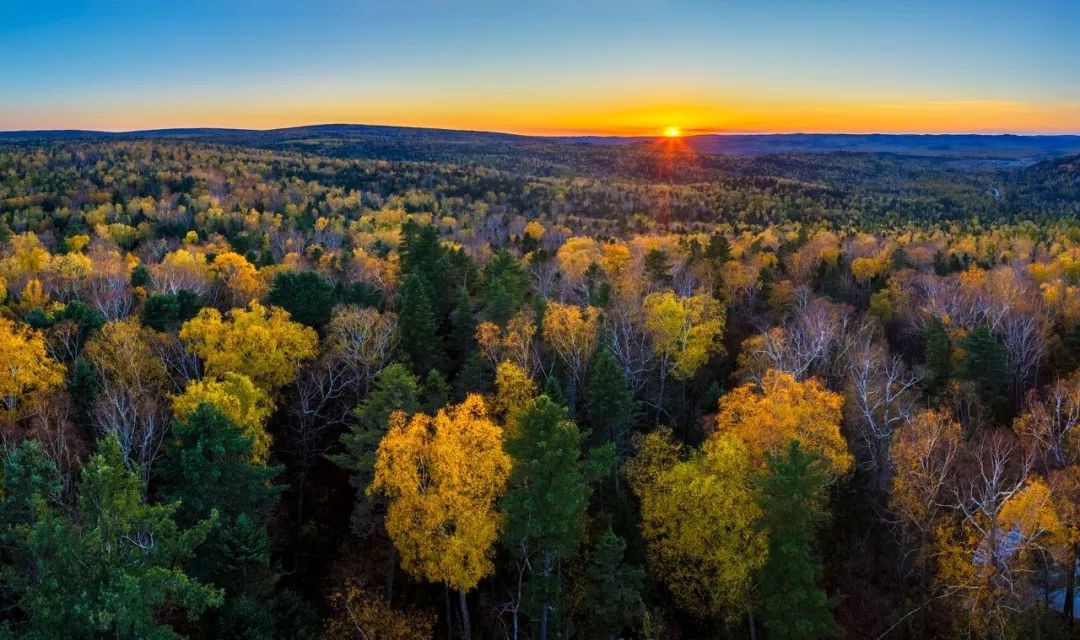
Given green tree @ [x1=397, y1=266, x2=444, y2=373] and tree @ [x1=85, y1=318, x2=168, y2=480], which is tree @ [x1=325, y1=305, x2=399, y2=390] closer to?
green tree @ [x1=397, y1=266, x2=444, y2=373]

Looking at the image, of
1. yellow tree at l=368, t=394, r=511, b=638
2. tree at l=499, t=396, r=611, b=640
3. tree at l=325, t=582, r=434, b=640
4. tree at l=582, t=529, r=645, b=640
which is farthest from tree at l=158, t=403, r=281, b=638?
tree at l=582, t=529, r=645, b=640

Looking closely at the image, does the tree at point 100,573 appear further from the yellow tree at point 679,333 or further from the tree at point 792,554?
the yellow tree at point 679,333

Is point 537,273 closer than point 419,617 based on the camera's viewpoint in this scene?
No

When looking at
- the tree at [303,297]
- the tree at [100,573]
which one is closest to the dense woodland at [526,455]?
the tree at [100,573]

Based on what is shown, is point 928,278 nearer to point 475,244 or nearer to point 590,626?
point 590,626

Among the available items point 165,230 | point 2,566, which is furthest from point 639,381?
point 165,230

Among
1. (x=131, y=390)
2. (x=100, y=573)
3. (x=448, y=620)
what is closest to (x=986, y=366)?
(x=448, y=620)
